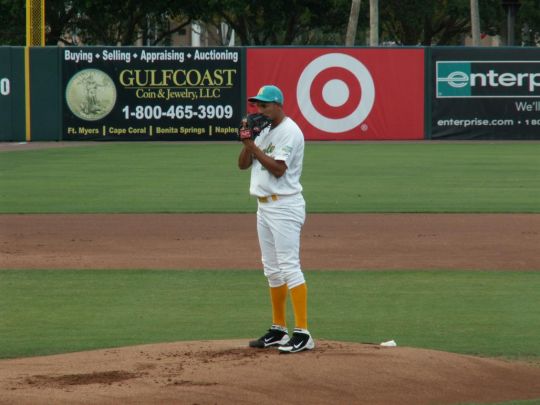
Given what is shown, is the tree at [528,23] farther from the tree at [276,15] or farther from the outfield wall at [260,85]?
the outfield wall at [260,85]

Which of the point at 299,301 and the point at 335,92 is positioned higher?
the point at 335,92

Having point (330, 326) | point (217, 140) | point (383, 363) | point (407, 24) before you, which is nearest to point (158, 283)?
point (330, 326)

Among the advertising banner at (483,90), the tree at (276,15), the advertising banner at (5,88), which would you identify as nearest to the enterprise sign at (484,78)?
the advertising banner at (483,90)

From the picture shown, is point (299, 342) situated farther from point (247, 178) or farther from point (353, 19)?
point (353, 19)

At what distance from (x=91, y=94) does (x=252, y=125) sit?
1005 inches

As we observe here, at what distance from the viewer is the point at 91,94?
3328 cm

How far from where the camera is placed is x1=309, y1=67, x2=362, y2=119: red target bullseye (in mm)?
33344

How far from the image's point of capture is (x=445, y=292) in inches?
460

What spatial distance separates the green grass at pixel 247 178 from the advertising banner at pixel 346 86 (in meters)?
0.99

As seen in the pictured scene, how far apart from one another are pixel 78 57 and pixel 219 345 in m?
25.6

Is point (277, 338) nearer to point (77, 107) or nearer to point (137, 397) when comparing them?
point (137, 397)

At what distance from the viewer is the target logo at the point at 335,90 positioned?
33.4m

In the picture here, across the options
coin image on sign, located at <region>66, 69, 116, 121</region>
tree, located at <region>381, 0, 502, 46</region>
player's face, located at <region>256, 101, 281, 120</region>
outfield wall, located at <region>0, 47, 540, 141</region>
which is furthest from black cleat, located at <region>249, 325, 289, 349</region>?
tree, located at <region>381, 0, 502, 46</region>

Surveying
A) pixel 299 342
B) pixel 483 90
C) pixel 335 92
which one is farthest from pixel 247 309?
pixel 483 90
